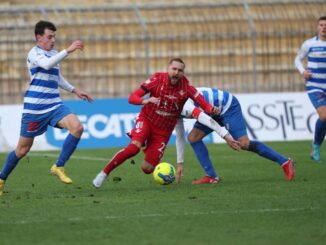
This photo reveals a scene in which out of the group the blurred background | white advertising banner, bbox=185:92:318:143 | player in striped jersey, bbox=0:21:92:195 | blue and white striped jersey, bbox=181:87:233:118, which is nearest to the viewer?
player in striped jersey, bbox=0:21:92:195

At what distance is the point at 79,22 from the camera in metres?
24.9

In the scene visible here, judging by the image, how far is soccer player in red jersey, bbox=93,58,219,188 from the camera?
40.5 ft

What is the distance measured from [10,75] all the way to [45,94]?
12104 mm

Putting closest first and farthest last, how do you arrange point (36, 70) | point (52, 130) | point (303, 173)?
1. point (36, 70)
2. point (303, 173)
3. point (52, 130)

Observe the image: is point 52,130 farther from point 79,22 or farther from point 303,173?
point 303,173

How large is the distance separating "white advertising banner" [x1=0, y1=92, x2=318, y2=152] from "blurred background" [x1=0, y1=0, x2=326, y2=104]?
2010mm

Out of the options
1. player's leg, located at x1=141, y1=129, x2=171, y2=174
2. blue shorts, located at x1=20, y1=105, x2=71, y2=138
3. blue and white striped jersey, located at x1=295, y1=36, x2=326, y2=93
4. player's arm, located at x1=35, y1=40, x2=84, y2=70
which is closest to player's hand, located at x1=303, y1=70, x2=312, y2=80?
blue and white striped jersey, located at x1=295, y1=36, x2=326, y2=93

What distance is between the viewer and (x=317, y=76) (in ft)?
54.5

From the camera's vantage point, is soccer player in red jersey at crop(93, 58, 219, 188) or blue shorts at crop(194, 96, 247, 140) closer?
soccer player in red jersey at crop(93, 58, 219, 188)

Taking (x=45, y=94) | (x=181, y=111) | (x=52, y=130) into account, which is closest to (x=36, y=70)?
(x=45, y=94)

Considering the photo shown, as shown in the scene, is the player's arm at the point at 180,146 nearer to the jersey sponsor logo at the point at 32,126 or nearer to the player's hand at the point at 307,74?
the jersey sponsor logo at the point at 32,126

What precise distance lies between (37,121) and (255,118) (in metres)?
9.93

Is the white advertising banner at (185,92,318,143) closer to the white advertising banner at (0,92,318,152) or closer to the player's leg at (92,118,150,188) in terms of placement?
the white advertising banner at (0,92,318,152)

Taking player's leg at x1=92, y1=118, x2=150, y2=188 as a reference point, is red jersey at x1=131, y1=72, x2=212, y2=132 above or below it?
above
